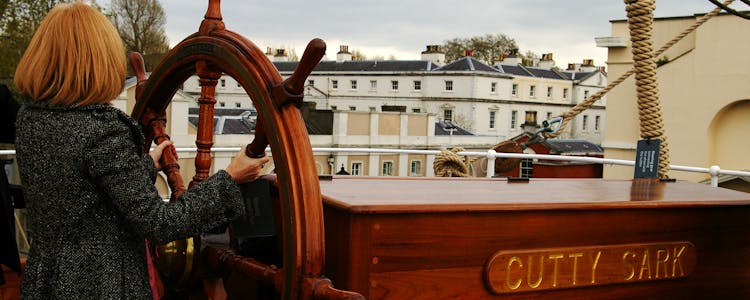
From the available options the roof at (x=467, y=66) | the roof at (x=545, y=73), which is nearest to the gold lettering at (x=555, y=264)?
the roof at (x=467, y=66)

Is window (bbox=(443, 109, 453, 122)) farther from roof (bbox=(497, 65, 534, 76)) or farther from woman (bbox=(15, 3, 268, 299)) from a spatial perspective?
woman (bbox=(15, 3, 268, 299))

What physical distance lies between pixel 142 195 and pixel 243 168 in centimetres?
25

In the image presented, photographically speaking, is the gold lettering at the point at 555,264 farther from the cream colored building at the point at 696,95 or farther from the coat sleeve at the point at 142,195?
the cream colored building at the point at 696,95

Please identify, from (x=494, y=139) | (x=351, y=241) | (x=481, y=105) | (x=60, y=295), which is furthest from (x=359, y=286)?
(x=481, y=105)

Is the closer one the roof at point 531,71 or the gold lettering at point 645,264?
the gold lettering at point 645,264

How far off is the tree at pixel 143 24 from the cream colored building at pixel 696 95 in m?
34.8

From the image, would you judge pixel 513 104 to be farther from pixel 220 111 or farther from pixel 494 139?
pixel 220 111

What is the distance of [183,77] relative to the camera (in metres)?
2.26

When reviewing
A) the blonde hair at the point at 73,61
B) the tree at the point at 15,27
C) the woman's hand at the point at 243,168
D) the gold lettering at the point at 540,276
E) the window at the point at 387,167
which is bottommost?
the window at the point at 387,167

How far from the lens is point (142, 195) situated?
1650mm

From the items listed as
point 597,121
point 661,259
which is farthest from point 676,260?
point 597,121

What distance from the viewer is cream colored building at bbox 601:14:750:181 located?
11.6 m

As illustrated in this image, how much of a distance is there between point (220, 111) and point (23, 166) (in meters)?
38.2

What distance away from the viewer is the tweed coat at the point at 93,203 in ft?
5.42
